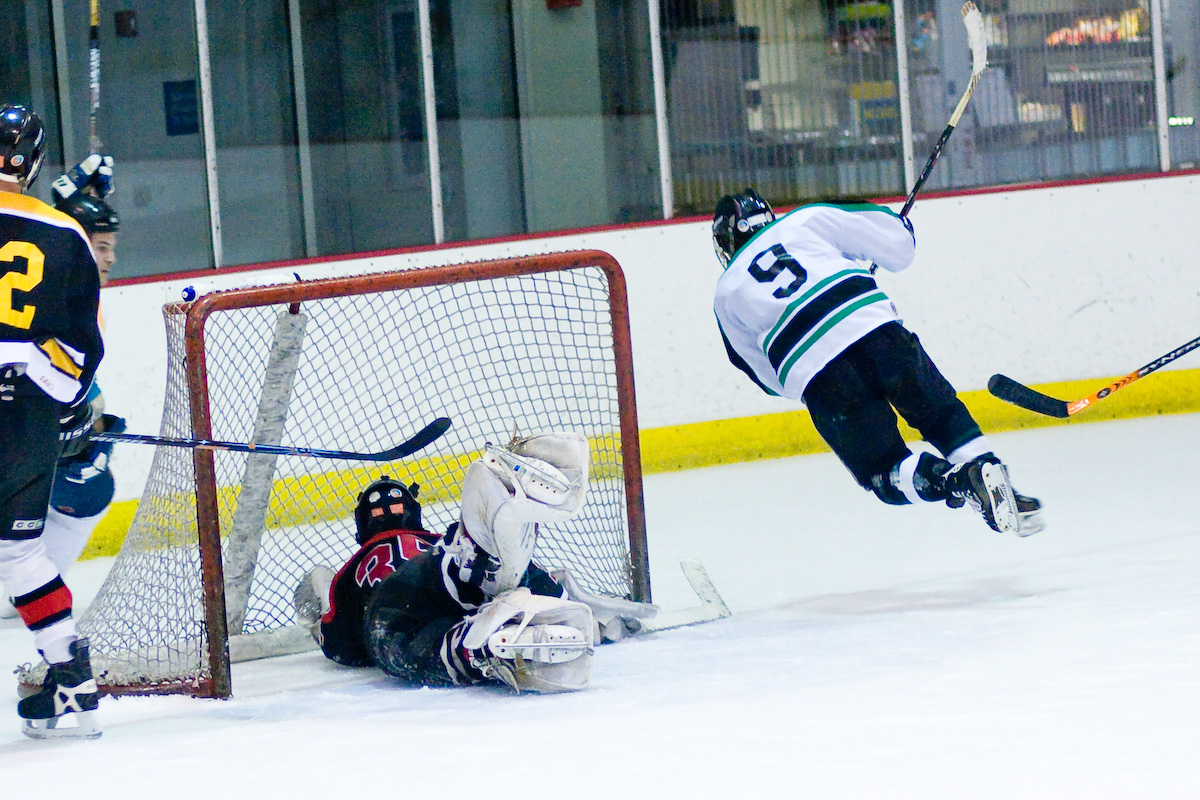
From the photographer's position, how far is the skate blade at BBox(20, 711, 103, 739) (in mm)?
2361

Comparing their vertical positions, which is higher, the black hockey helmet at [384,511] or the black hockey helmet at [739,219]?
the black hockey helmet at [739,219]

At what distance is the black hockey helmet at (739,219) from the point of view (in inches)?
126

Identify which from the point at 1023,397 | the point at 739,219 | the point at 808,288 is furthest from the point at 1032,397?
the point at 739,219

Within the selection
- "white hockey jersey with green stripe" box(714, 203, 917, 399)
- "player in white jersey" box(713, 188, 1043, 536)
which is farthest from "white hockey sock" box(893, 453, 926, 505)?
"white hockey jersey with green stripe" box(714, 203, 917, 399)

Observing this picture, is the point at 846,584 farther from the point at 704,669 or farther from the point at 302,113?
the point at 302,113

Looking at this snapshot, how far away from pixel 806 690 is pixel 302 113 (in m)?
3.57

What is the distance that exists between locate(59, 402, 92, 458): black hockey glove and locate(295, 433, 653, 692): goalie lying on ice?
55cm

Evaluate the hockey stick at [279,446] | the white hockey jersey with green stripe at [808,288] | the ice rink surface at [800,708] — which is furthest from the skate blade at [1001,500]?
the hockey stick at [279,446]

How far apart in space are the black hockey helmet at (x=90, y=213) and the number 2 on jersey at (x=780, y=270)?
134 cm

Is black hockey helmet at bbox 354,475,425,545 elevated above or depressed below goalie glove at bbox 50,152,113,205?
below

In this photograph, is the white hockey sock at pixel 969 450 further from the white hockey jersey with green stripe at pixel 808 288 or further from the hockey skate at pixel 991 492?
the white hockey jersey with green stripe at pixel 808 288

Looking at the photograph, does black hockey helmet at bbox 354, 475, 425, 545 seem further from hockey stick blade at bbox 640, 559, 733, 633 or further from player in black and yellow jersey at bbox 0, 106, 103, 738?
player in black and yellow jersey at bbox 0, 106, 103, 738

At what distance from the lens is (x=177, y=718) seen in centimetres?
247

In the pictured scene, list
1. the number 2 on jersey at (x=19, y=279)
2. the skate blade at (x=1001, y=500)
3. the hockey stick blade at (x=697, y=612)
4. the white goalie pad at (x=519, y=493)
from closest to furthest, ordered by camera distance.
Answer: the number 2 on jersey at (x=19, y=279)
the white goalie pad at (x=519, y=493)
the skate blade at (x=1001, y=500)
the hockey stick blade at (x=697, y=612)
